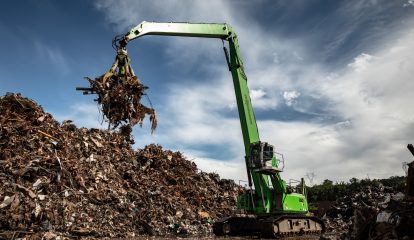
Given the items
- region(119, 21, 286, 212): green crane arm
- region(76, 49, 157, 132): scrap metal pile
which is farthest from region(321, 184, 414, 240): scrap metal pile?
region(76, 49, 157, 132): scrap metal pile

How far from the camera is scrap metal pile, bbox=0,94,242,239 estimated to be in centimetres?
1188

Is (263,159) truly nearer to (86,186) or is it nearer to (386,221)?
(386,221)

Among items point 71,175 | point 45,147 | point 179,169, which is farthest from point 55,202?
point 179,169

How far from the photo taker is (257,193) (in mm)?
13164

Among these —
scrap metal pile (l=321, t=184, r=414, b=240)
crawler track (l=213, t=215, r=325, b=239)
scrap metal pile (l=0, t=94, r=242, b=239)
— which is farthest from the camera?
crawler track (l=213, t=215, r=325, b=239)

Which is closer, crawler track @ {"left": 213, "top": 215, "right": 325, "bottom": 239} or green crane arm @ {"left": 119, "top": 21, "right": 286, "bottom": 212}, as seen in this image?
crawler track @ {"left": 213, "top": 215, "right": 325, "bottom": 239}

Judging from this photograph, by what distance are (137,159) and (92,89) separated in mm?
7710

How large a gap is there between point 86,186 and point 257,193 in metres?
7.24

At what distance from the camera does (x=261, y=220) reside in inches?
496

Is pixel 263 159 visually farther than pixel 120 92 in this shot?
No

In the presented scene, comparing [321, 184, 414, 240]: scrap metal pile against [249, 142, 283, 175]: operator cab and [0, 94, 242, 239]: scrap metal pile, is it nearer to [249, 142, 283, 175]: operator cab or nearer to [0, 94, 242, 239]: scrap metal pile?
[249, 142, 283, 175]: operator cab

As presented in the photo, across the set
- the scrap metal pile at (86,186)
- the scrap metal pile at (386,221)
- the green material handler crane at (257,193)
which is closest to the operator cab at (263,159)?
the green material handler crane at (257,193)

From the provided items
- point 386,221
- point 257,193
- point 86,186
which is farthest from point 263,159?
point 86,186

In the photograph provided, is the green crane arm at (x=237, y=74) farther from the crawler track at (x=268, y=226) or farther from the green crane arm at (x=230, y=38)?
the crawler track at (x=268, y=226)
